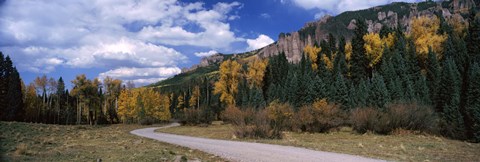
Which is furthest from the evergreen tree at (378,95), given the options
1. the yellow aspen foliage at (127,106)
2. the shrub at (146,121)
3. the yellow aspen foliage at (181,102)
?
the yellow aspen foliage at (181,102)

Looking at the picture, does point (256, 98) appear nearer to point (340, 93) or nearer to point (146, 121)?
point (340, 93)

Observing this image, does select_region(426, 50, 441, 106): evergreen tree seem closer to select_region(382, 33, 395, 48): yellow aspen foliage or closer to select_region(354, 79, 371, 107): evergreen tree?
select_region(354, 79, 371, 107): evergreen tree

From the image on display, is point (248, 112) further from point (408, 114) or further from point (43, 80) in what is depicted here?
point (43, 80)

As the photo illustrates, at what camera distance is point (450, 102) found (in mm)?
36094

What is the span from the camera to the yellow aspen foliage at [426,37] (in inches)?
2117

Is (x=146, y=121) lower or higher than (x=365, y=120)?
lower

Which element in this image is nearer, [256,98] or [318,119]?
[318,119]

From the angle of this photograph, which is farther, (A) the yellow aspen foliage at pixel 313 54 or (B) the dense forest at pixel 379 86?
(A) the yellow aspen foliage at pixel 313 54

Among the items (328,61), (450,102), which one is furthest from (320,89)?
(450,102)

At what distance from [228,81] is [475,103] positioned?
44.5 m

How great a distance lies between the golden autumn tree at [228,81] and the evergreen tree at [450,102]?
34822 mm

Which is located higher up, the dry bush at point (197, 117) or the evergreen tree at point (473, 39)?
the evergreen tree at point (473, 39)

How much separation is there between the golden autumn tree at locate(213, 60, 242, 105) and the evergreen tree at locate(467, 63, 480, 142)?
41476 mm

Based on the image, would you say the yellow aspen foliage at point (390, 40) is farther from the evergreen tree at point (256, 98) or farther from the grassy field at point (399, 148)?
the grassy field at point (399, 148)
